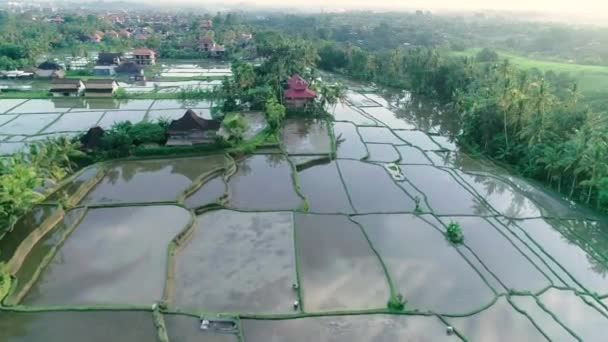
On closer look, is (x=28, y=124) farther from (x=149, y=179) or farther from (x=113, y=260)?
(x=113, y=260)

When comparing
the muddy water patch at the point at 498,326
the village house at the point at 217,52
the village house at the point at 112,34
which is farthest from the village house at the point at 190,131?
the village house at the point at 112,34

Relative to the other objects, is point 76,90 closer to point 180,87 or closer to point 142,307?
point 180,87

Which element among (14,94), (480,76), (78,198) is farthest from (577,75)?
(14,94)

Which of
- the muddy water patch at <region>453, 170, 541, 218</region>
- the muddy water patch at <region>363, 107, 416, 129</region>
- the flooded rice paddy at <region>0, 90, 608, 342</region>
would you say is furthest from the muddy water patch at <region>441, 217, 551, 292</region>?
the muddy water patch at <region>363, 107, 416, 129</region>

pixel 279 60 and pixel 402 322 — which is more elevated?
pixel 279 60

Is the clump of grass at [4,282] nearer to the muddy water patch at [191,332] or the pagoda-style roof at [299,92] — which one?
the muddy water patch at [191,332]
